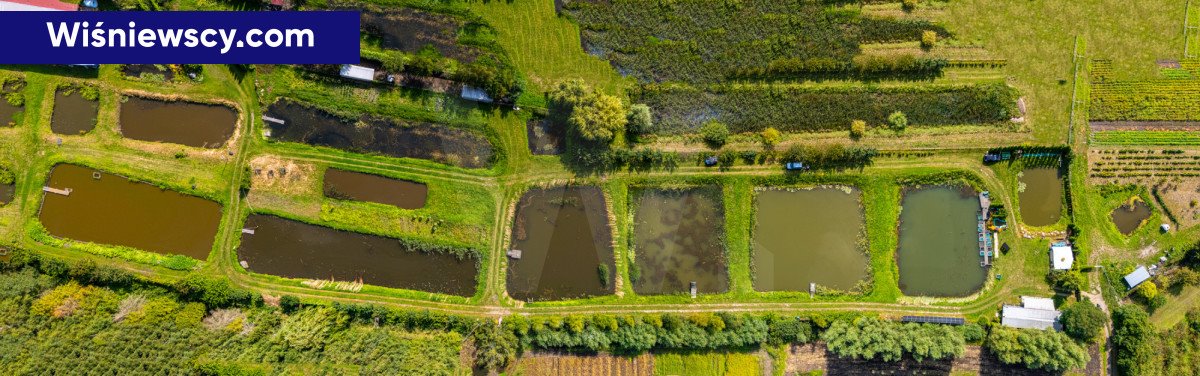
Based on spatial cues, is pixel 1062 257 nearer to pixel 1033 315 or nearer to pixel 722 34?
pixel 1033 315

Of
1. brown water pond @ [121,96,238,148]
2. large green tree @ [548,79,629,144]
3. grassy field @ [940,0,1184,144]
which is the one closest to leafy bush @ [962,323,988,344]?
grassy field @ [940,0,1184,144]

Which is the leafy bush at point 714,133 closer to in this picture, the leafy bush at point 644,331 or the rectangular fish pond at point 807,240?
the rectangular fish pond at point 807,240

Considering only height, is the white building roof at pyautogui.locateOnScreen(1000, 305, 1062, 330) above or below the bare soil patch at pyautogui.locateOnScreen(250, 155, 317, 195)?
below

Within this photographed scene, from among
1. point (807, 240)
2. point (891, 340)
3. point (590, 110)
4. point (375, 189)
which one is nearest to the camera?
point (891, 340)

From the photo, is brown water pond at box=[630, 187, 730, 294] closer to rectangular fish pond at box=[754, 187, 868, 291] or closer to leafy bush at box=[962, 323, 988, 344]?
rectangular fish pond at box=[754, 187, 868, 291]

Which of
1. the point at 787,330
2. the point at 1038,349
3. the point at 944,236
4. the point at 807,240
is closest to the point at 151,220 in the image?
the point at 787,330

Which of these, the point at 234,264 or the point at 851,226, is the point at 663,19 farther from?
the point at 234,264

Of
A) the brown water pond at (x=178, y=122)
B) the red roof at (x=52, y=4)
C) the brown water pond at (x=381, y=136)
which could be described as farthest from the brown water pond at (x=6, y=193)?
the brown water pond at (x=381, y=136)

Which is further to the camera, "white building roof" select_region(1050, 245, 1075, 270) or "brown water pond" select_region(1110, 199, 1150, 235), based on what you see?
"brown water pond" select_region(1110, 199, 1150, 235)
